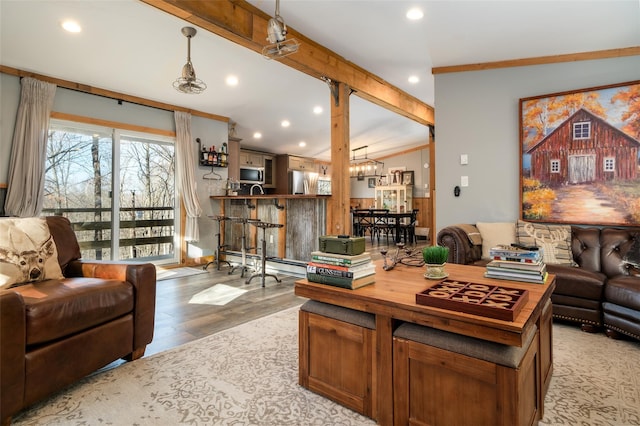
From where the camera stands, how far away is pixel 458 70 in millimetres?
4066

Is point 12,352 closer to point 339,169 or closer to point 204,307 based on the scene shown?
point 204,307

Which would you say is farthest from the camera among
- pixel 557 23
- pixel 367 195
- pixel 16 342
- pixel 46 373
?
pixel 367 195

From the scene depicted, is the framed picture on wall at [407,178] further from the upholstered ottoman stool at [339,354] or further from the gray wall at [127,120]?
the upholstered ottoman stool at [339,354]

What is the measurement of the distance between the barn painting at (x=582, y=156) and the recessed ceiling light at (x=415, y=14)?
1560 millimetres

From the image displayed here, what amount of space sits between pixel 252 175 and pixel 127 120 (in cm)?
310

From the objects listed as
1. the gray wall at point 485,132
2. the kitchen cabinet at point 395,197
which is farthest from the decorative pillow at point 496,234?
the kitchen cabinet at point 395,197

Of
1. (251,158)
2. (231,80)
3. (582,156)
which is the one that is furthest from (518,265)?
(251,158)

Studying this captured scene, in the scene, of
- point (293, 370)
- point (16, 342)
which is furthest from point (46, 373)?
point (293, 370)

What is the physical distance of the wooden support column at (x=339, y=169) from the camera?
14.3 feet

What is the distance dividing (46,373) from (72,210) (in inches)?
142

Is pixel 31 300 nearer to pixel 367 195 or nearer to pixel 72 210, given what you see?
pixel 72 210

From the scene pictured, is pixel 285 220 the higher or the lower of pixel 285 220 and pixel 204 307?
the higher

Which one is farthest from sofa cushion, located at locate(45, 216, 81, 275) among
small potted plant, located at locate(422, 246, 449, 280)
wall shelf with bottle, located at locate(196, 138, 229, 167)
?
wall shelf with bottle, located at locate(196, 138, 229, 167)

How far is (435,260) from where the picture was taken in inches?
69.4
